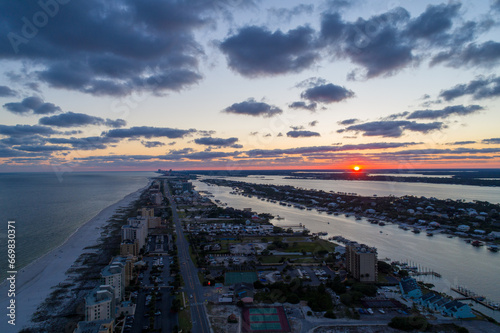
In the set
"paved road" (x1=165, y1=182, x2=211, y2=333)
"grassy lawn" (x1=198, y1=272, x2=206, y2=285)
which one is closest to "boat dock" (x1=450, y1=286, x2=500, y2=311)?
"paved road" (x1=165, y1=182, x2=211, y2=333)

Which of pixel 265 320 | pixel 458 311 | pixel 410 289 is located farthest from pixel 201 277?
pixel 458 311

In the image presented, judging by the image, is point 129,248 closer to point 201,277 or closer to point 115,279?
point 201,277

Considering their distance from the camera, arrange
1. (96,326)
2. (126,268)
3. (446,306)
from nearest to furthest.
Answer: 1. (96,326)
2. (446,306)
3. (126,268)

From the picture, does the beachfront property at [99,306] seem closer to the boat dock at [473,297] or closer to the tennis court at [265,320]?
the tennis court at [265,320]

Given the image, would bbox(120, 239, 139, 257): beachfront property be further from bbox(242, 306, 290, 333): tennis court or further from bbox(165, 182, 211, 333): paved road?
bbox(242, 306, 290, 333): tennis court

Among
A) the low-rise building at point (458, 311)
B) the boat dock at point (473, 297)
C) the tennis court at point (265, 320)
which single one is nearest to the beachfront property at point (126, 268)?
the tennis court at point (265, 320)
